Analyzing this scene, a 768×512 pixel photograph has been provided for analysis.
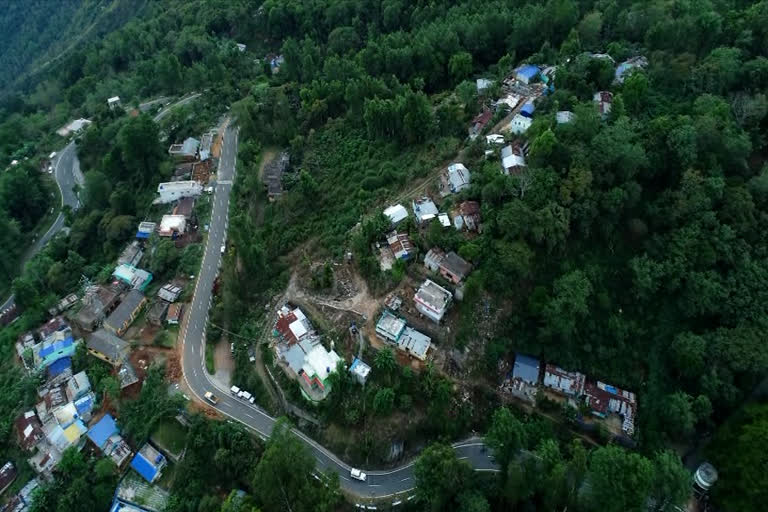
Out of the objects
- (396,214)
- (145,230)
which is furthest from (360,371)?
(145,230)

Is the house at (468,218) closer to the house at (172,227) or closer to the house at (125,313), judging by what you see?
the house at (172,227)

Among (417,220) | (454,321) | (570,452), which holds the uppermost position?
(417,220)

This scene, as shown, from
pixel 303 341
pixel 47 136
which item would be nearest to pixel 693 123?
pixel 303 341

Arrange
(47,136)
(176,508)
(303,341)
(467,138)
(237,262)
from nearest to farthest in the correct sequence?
(176,508) → (303,341) → (237,262) → (467,138) → (47,136)

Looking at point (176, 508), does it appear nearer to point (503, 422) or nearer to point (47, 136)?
point (503, 422)

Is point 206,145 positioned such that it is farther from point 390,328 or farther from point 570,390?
point 570,390

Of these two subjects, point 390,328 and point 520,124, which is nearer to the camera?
point 390,328
